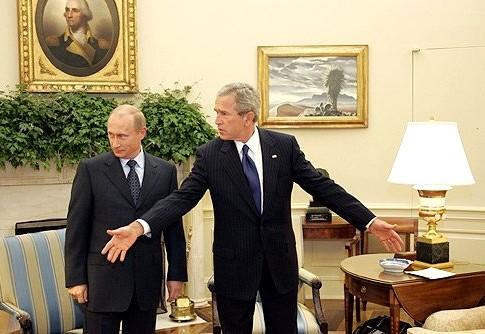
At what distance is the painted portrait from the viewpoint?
5.30 m

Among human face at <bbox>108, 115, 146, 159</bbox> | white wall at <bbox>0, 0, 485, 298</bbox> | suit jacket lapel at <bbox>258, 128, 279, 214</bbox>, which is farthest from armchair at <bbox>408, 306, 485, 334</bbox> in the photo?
white wall at <bbox>0, 0, 485, 298</bbox>

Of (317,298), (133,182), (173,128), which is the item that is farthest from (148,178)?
(173,128)

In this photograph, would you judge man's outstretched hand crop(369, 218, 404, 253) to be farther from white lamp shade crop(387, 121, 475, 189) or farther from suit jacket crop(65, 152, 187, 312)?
suit jacket crop(65, 152, 187, 312)

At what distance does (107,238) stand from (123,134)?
44 centimetres

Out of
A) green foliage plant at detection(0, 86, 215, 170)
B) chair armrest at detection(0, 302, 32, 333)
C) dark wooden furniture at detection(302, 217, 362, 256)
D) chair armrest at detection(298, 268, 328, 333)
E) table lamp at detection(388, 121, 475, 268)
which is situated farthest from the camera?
dark wooden furniture at detection(302, 217, 362, 256)

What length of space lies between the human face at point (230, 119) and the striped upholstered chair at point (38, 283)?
123cm

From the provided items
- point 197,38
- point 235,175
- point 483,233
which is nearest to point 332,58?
point 197,38

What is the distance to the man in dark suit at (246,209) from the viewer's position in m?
2.71

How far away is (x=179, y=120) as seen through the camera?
5078 mm

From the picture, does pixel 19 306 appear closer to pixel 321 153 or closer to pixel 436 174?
pixel 436 174

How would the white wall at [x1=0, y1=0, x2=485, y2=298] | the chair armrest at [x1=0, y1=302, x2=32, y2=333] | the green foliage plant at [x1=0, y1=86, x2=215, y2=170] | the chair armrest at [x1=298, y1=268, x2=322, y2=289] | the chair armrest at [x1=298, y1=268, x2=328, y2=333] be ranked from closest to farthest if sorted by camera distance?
the chair armrest at [x1=0, y1=302, x2=32, y2=333], the chair armrest at [x1=298, y1=268, x2=328, y2=333], the chair armrest at [x1=298, y1=268, x2=322, y2=289], the green foliage plant at [x1=0, y1=86, x2=215, y2=170], the white wall at [x1=0, y1=0, x2=485, y2=298]

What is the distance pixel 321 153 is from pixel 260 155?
2.90 meters

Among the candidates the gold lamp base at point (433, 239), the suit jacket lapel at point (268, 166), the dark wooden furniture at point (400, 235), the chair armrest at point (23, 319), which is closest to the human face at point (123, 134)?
the suit jacket lapel at point (268, 166)

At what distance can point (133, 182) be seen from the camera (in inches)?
108
